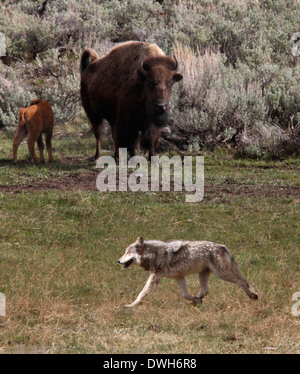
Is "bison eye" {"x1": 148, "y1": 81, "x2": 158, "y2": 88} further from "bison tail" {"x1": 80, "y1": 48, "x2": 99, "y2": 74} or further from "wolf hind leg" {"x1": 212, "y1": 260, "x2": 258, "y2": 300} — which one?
"wolf hind leg" {"x1": 212, "y1": 260, "x2": 258, "y2": 300}

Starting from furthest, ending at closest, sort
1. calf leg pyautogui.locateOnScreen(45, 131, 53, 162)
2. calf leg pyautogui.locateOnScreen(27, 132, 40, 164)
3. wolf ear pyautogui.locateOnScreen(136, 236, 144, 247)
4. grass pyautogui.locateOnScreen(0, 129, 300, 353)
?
calf leg pyautogui.locateOnScreen(45, 131, 53, 162), calf leg pyautogui.locateOnScreen(27, 132, 40, 164), wolf ear pyautogui.locateOnScreen(136, 236, 144, 247), grass pyautogui.locateOnScreen(0, 129, 300, 353)

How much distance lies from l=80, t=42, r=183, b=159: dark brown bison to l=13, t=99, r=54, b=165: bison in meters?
1.26

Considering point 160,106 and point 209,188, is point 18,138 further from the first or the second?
point 209,188

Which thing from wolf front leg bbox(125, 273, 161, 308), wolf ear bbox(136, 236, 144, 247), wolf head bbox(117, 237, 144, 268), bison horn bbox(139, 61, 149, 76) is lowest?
wolf front leg bbox(125, 273, 161, 308)

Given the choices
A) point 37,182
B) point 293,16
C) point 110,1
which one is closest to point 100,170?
point 37,182

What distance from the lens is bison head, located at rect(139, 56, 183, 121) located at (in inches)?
481

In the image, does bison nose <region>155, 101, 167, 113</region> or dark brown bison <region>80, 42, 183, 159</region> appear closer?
bison nose <region>155, 101, 167, 113</region>

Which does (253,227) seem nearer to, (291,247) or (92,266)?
(291,247)

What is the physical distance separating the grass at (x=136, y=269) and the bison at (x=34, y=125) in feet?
1.31

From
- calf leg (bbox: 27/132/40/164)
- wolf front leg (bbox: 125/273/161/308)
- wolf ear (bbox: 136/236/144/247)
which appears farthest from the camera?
calf leg (bbox: 27/132/40/164)

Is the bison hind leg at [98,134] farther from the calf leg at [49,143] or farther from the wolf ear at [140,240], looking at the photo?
the wolf ear at [140,240]

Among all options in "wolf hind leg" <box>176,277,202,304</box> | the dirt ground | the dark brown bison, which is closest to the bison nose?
the dark brown bison

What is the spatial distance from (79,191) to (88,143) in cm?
483

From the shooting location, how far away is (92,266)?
8.35 meters
